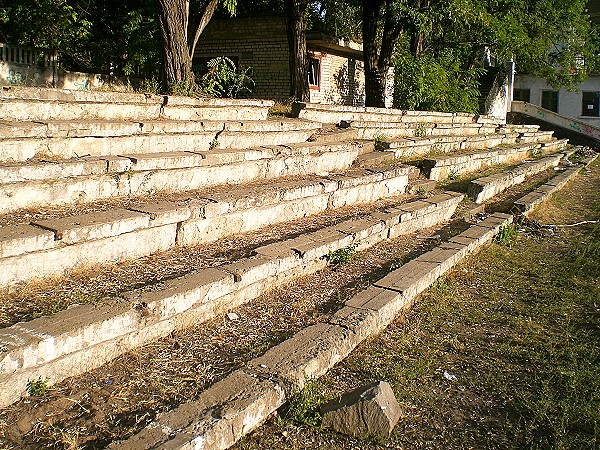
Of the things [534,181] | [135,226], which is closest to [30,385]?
[135,226]

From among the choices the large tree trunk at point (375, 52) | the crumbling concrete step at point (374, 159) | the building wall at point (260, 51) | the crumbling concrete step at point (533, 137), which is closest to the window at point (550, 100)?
the crumbling concrete step at point (533, 137)

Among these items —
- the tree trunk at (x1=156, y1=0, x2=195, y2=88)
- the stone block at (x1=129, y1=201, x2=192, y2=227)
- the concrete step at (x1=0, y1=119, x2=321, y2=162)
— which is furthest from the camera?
the tree trunk at (x1=156, y1=0, x2=195, y2=88)

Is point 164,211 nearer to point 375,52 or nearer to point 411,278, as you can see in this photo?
point 411,278

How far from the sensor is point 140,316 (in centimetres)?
363

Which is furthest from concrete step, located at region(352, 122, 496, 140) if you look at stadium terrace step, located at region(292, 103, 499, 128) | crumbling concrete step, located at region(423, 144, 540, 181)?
crumbling concrete step, located at region(423, 144, 540, 181)

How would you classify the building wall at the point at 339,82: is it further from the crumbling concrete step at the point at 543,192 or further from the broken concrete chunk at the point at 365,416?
the broken concrete chunk at the point at 365,416

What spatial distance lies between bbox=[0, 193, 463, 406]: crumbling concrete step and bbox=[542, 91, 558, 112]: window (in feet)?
105

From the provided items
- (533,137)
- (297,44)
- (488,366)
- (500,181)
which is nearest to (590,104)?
(533,137)

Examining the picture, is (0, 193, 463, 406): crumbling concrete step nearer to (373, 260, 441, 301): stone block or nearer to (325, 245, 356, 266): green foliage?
(325, 245, 356, 266): green foliage

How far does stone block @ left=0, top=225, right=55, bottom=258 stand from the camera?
3.80 meters

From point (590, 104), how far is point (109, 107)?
3222 centimetres

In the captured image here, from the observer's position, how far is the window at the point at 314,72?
19.4 meters

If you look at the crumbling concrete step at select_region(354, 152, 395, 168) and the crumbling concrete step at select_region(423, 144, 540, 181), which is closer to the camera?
the crumbling concrete step at select_region(354, 152, 395, 168)

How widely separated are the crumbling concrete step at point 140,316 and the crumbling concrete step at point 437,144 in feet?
15.9
